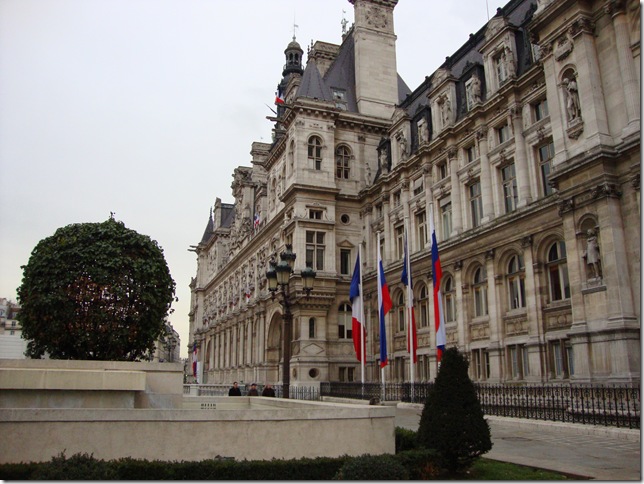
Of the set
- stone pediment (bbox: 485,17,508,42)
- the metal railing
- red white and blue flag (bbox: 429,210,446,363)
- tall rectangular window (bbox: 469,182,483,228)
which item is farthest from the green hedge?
stone pediment (bbox: 485,17,508,42)

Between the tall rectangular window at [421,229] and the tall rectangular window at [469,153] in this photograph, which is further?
the tall rectangular window at [421,229]

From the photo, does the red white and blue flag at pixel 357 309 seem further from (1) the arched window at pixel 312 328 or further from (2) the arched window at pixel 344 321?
(2) the arched window at pixel 344 321

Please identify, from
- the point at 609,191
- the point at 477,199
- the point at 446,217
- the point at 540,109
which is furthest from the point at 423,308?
the point at 609,191

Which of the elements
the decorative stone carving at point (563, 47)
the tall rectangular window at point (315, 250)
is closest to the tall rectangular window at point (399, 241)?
the tall rectangular window at point (315, 250)

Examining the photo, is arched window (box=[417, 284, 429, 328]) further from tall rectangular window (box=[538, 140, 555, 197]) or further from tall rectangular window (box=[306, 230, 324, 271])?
tall rectangular window (box=[538, 140, 555, 197])

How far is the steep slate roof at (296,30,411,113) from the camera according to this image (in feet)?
143

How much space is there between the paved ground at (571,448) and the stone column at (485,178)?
11775mm

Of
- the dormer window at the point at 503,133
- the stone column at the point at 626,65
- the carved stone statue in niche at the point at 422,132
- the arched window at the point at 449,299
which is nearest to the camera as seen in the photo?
the stone column at the point at 626,65

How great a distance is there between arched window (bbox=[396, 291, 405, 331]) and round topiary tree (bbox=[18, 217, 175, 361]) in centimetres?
2224

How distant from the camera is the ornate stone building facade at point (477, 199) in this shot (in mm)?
18359

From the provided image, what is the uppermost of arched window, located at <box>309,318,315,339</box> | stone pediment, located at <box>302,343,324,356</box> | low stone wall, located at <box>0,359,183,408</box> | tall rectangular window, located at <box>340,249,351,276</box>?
tall rectangular window, located at <box>340,249,351,276</box>

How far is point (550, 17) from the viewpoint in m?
21.2

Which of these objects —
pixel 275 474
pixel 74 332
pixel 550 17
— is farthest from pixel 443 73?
pixel 275 474

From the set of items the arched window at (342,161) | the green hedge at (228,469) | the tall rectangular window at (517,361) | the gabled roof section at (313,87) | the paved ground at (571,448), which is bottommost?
the paved ground at (571,448)
